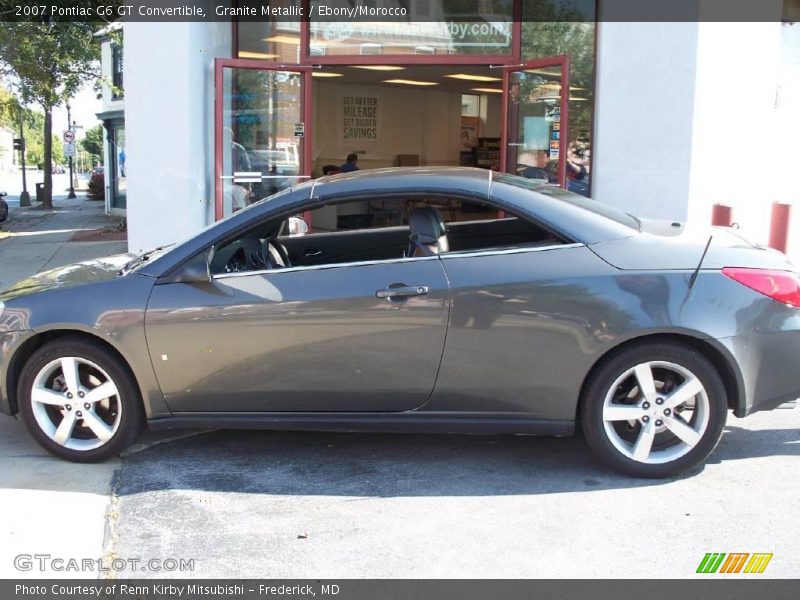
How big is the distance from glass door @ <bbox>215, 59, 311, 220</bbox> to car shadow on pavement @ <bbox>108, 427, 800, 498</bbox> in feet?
16.8

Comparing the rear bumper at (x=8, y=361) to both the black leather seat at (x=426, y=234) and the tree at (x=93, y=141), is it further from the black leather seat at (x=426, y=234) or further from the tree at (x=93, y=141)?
the tree at (x=93, y=141)

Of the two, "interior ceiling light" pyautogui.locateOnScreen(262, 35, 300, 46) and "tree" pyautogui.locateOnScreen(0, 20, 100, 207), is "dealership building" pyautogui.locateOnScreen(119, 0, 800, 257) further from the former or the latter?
"tree" pyautogui.locateOnScreen(0, 20, 100, 207)

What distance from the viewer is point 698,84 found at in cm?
860

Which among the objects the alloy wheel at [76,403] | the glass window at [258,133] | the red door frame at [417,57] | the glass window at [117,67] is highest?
the glass window at [117,67]

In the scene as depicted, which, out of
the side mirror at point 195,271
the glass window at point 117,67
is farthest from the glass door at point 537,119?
the glass window at point 117,67

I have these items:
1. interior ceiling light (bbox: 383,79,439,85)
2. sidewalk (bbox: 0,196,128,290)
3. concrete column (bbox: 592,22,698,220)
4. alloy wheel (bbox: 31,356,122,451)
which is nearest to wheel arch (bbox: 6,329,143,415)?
alloy wheel (bbox: 31,356,122,451)

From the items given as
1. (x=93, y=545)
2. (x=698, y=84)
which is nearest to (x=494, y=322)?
(x=93, y=545)

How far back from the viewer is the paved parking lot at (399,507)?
3.76 metres

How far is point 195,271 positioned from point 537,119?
602cm

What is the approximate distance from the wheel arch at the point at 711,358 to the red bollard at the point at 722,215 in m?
4.25

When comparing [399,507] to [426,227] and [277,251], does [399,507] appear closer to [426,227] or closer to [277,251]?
[426,227]

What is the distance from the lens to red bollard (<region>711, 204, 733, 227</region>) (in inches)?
332

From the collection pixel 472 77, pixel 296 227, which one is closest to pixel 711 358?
pixel 296 227

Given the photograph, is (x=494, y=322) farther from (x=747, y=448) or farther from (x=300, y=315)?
(x=747, y=448)
